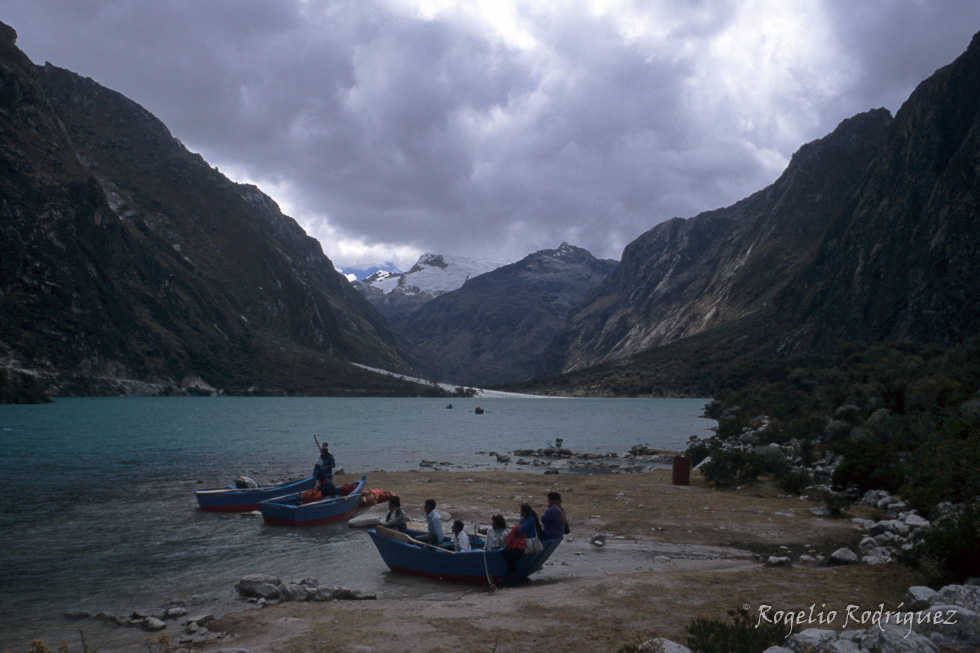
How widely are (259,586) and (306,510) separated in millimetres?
7997

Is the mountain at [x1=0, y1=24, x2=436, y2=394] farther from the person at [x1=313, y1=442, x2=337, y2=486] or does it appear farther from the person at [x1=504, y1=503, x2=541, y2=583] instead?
the person at [x1=504, y1=503, x2=541, y2=583]

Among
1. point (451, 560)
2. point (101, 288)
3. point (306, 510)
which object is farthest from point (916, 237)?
point (101, 288)

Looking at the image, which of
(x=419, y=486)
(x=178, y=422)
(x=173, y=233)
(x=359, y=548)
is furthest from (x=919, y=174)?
(x=173, y=233)

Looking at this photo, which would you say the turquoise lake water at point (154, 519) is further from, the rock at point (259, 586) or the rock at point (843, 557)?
the rock at point (843, 557)

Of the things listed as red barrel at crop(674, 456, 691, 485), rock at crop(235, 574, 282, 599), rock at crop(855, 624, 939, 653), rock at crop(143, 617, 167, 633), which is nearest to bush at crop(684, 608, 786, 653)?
rock at crop(855, 624, 939, 653)

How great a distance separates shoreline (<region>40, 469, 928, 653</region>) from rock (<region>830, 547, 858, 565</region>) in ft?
2.02

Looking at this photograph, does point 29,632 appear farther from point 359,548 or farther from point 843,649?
point 843,649

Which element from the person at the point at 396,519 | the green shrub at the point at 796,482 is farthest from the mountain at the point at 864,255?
the person at the point at 396,519

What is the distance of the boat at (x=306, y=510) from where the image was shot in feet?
69.8

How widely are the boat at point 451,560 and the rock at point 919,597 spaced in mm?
7350

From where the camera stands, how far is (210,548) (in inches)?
715

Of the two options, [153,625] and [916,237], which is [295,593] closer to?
[153,625]

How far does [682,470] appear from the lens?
26.6m

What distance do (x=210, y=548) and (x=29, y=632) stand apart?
6709 millimetres
